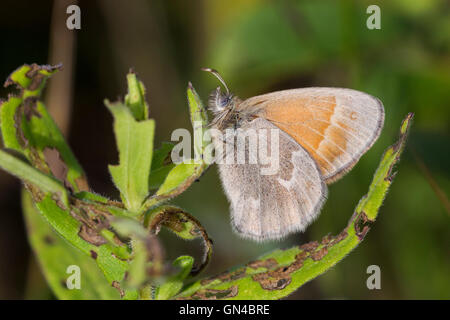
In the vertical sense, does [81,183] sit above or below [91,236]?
above

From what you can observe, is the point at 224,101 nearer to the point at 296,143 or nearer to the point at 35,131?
the point at 296,143

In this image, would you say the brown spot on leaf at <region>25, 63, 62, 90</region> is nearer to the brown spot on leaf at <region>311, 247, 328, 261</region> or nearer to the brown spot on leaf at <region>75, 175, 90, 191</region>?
the brown spot on leaf at <region>75, 175, 90, 191</region>

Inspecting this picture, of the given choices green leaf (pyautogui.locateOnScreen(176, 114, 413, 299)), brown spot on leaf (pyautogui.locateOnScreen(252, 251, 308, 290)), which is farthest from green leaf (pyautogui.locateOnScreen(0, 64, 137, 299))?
brown spot on leaf (pyautogui.locateOnScreen(252, 251, 308, 290))

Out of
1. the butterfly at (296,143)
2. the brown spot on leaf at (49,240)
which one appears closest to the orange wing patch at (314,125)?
the butterfly at (296,143)

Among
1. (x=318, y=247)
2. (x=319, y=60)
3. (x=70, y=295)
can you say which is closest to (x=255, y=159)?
(x=318, y=247)

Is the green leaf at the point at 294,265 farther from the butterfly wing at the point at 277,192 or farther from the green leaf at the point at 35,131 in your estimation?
the green leaf at the point at 35,131

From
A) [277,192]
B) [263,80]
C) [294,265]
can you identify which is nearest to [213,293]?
[294,265]
